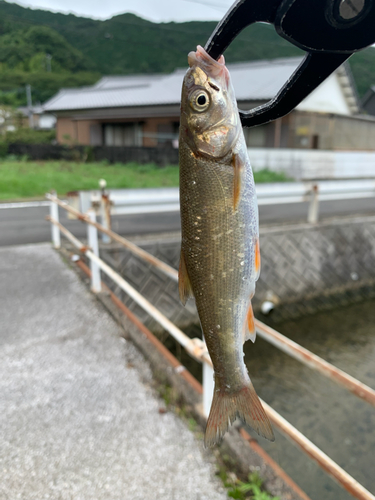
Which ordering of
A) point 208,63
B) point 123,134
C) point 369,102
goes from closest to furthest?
point 208,63, point 123,134, point 369,102

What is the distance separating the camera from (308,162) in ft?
63.4

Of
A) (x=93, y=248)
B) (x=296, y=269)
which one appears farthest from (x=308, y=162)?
(x=93, y=248)

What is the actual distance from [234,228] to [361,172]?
2318 centimetres

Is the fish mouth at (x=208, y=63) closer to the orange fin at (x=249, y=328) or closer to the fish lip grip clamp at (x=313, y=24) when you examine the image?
the fish lip grip clamp at (x=313, y=24)

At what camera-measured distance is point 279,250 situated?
7.50 metres

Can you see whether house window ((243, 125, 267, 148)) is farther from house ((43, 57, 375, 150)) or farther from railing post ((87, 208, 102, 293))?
railing post ((87, 208, 102, 293))

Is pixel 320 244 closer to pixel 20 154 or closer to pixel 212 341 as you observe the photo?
pixel 212 341

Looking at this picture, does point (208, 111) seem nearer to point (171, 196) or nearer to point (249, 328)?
point (249, 328)

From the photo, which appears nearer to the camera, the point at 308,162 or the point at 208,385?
the point at 208,385

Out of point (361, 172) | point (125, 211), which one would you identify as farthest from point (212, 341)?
point (361, 172)

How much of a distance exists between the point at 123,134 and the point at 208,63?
25844 millimetres

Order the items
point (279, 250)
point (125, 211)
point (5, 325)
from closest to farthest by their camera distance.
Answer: point (5, 325) < point (125, 211) < point (279, 250)

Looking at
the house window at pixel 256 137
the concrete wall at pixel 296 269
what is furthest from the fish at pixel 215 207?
the house window at pixel 256 137

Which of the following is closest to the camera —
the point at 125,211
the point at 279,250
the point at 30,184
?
the point at 125,211
